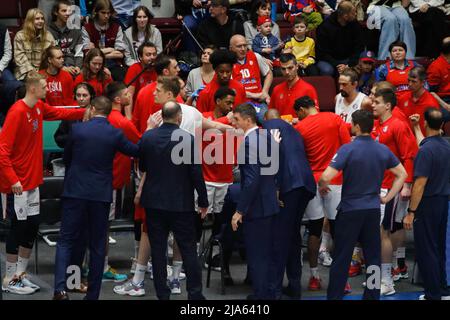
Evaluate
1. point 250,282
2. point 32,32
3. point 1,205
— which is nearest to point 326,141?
point 250,282

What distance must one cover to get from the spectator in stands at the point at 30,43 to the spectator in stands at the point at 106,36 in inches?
27.9

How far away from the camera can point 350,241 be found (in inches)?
369

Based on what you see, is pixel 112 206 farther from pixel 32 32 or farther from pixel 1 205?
pixel 32 32

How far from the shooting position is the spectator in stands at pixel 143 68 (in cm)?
1195

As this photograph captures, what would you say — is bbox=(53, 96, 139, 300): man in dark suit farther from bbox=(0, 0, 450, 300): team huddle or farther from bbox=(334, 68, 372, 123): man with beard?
bbox=(334, 68, 372, 123): man with beard

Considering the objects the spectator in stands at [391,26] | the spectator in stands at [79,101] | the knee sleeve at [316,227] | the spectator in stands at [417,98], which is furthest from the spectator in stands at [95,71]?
the spectator in stands at [391,26]

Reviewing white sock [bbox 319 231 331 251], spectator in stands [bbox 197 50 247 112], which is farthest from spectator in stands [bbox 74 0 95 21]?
white sock [bbox 319 231 331 251]

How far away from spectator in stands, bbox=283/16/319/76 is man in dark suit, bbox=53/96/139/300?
4.82 m

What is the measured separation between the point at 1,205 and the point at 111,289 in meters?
1.40

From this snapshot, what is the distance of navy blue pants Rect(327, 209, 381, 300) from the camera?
9.38 metres

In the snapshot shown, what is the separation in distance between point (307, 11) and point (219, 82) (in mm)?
3906

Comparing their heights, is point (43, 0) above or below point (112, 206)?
above

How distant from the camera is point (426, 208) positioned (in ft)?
32.7

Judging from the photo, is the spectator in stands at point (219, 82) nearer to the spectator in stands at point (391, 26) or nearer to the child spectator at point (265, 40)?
the child spectator at point (265, 40)
